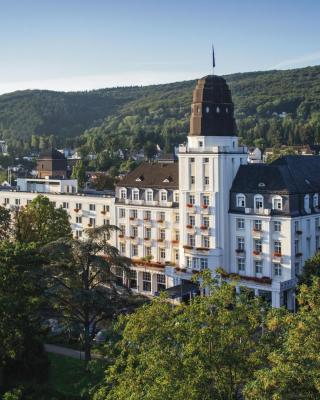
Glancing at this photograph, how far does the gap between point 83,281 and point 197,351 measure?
22677 millimetres

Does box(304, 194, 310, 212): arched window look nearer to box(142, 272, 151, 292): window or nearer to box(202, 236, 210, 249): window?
Result: box(202, 236, 210, 249): window

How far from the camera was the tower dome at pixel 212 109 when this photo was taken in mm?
70875

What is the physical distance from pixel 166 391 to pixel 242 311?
5484 mm

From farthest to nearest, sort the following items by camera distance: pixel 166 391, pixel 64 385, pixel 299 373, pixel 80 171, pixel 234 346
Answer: pixel 80 171, pixel 64 385, pixel 234 346, pixel 166 391, pixel 299 373

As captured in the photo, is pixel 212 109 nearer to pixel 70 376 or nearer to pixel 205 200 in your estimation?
pixel 205 200

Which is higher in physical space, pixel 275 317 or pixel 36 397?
pixel 275 317

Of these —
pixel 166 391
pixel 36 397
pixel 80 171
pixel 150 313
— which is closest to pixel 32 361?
pixel 36 397

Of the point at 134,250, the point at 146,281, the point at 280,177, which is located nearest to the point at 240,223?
the point at 280,177

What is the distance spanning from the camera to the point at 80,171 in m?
140

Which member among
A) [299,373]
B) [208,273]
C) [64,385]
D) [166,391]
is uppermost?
[208,273]

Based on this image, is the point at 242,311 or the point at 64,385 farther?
the point at 64,385

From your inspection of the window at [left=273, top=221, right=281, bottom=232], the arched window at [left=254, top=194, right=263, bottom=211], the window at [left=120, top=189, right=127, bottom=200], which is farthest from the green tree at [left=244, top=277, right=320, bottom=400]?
the window at [left=120, top=189, right=127, bottom=200]

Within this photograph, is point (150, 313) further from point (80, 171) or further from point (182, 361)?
point (80, 171)

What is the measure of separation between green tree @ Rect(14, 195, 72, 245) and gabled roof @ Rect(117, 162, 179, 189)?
9943 millimetres
